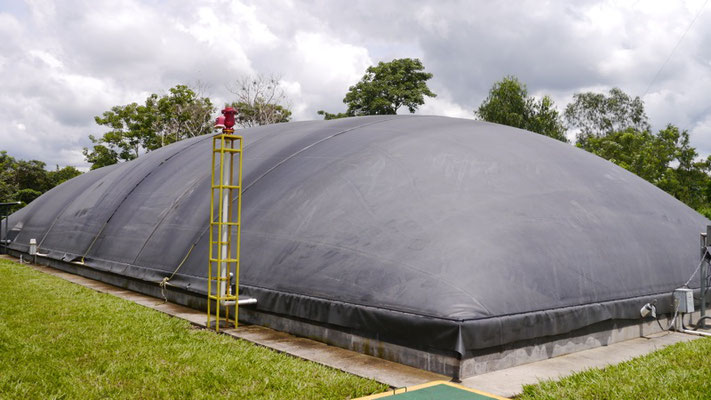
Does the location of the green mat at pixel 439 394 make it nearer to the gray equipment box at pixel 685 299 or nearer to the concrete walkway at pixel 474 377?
the concrete walkway at pixel 474 377

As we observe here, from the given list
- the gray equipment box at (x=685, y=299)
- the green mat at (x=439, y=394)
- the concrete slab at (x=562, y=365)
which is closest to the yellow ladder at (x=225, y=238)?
the green mat at (x=439, y=394)

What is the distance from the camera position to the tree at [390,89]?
4994 centimetres

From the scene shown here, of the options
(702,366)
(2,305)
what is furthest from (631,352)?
(2,305)

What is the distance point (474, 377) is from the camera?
5668mm

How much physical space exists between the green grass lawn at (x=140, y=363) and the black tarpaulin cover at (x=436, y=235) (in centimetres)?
95

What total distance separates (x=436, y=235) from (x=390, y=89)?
145ft

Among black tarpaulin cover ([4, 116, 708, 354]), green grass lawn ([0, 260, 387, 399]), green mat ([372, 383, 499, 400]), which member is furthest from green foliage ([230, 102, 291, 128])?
green mat ([372, 383, 499, 400])

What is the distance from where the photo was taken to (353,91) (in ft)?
169

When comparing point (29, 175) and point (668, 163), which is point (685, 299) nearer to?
point (668, 163)

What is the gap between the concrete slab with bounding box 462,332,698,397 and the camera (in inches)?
214

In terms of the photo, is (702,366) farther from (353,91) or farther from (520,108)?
(353,91)

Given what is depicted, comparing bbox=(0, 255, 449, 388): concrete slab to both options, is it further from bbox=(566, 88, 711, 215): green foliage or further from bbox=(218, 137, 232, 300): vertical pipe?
bbox=(566, 88, 711, 215): green foliage

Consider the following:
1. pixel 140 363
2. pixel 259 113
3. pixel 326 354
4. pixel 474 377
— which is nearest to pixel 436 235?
pixel 474 377

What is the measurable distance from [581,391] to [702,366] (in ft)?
6.21
